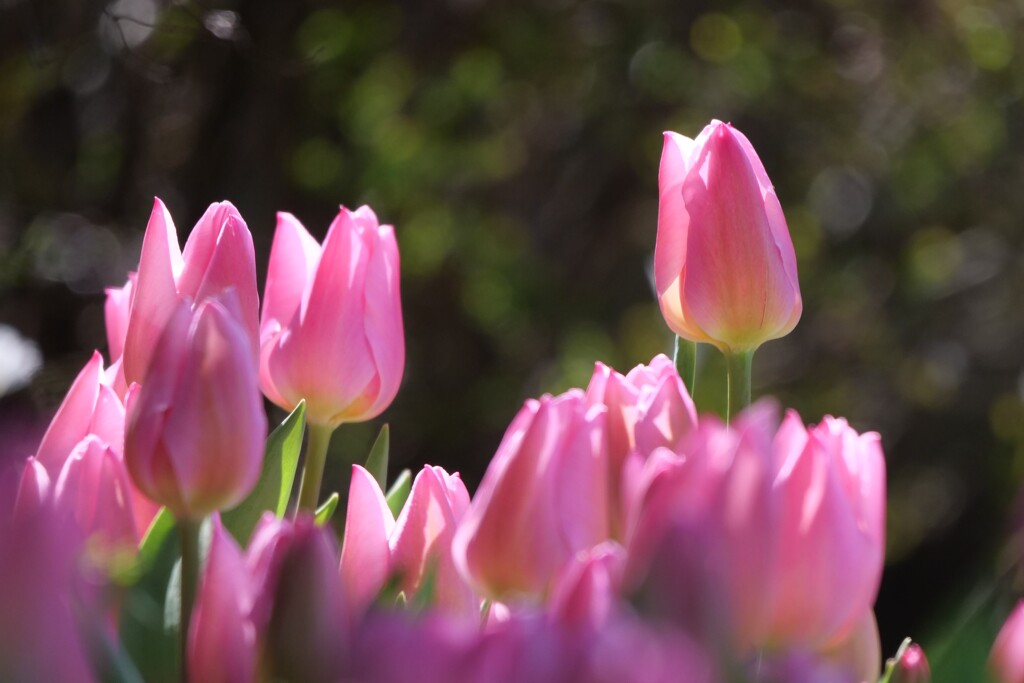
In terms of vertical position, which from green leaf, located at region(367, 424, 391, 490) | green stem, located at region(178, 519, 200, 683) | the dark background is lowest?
the dark background

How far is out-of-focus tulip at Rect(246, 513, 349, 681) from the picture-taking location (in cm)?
28

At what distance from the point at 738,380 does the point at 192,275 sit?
199 mm

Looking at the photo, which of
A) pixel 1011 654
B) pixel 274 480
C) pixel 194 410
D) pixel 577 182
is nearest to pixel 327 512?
pixel 274 480

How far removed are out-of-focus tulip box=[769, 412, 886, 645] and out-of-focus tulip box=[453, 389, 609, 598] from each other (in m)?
0.05

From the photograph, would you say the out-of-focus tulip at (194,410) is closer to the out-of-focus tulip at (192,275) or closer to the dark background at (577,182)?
the out-of-focus tulip at (192,275)

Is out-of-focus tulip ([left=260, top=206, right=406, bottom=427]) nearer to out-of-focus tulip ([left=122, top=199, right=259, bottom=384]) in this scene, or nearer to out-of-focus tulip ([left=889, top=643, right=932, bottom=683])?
out-of-focus tulip ([left=122, top=199, right=259, bottom=384])

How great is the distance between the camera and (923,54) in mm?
3541

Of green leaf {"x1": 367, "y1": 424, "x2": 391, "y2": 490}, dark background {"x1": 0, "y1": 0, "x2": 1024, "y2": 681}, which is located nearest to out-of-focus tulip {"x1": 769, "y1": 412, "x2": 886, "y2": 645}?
green leaf {"x1": 367, "y1": 424, "x2": 391, "y2": 490}

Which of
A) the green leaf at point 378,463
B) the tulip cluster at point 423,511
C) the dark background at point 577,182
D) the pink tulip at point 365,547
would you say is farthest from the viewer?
the dark background at point 577,182

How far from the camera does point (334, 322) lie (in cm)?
47

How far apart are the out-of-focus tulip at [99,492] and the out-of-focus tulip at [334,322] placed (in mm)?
113

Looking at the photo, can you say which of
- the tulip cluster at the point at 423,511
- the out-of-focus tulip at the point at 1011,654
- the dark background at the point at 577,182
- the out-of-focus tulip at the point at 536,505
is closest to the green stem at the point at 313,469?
the tulip cluster at the point at 423,511

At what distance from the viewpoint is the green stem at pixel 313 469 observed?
1.51 ft

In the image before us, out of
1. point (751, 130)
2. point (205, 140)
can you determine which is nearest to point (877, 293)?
point (751, 130)
